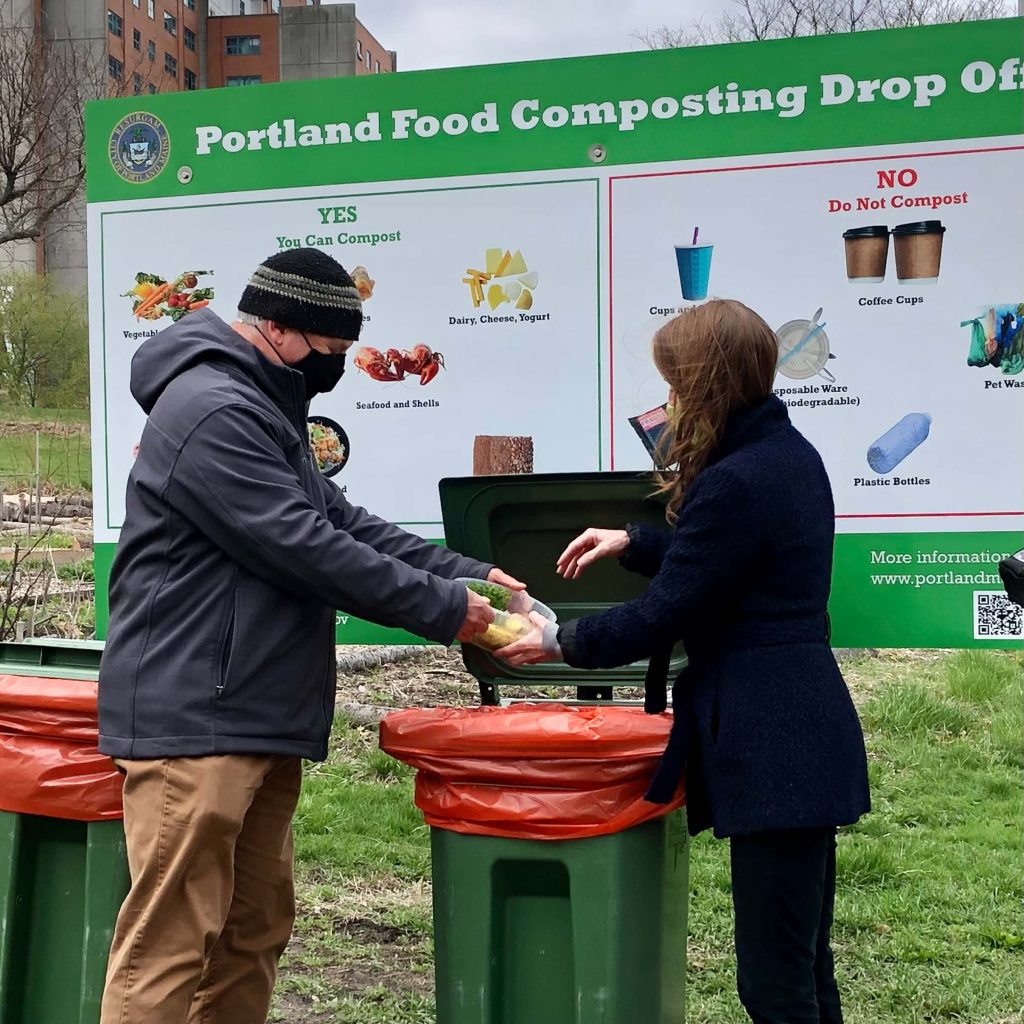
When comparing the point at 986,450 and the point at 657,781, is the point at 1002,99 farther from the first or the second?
the point at 657,781

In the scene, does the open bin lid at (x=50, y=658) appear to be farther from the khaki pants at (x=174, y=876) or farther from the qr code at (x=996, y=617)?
the qr code at (x=996, y=617)

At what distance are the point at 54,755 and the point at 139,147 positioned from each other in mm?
2372

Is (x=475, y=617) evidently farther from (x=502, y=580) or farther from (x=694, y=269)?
(x=694, y=269)

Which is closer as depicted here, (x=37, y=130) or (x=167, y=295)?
(x=167, y=295)

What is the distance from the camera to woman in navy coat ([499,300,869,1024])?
206 cm

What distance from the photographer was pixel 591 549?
8.71 ft

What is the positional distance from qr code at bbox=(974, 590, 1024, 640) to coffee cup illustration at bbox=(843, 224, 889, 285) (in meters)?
0.99

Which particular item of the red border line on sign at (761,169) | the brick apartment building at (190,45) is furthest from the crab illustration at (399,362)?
the brick apartment building at (190,45)

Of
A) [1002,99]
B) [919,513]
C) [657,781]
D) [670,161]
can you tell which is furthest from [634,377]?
[657,781]

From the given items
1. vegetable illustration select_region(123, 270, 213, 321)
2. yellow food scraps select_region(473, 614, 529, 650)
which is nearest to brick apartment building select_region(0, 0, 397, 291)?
vegetable illustration select_region(123, 270, 213, 321)

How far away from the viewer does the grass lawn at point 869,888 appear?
342 centimetres

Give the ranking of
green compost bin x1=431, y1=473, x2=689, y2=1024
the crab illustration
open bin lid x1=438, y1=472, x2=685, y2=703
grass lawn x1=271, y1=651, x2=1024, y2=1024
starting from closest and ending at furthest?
green compost bin x1=431, y1=473, x2=689, y2=1024
open bin lid x1=438, y1=472, x2=685, y2=703
grass lawn x1=271, y1=651, x2=1024, y2=1024
the crab illustration

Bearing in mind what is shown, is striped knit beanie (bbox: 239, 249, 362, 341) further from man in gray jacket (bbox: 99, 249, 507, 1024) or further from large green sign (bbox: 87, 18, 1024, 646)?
large green sign (bbox: 87, 18, 1024, 646)

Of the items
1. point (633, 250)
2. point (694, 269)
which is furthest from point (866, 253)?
point (633, 250)
